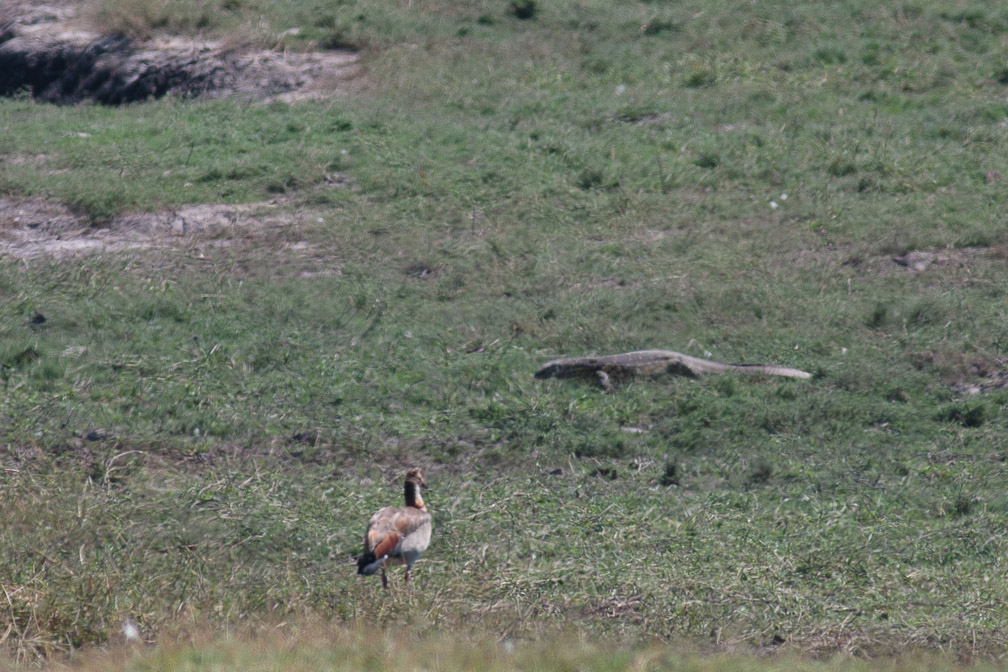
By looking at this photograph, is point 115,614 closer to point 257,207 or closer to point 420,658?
point 420,658

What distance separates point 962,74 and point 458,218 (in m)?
6.08

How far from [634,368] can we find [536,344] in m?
0.83

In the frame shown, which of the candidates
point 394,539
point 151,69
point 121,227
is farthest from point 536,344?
point 151,69

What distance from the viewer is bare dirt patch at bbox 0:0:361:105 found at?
1349 centimetres

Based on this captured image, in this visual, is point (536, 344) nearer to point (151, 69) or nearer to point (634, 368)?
point (634, 368)

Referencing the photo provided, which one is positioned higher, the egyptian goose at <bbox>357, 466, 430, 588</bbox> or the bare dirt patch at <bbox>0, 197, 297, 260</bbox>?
the egyptian goose at <bbox>357, 466, 430, 588</bbox>

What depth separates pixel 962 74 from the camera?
13.0 metres

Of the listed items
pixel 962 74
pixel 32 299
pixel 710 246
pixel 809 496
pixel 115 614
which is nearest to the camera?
pixel 115 614

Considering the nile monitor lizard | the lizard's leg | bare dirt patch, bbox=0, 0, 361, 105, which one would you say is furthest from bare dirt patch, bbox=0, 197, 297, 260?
the lizard's leg

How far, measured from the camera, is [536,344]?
8500mm

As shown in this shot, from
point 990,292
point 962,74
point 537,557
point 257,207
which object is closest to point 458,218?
point 257,207

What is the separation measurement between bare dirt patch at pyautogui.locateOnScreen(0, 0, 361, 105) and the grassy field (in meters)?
0.40

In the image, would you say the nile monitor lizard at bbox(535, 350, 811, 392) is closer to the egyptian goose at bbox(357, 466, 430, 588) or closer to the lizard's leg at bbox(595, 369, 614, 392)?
the lizard's leg at bbox(595, 369, 614, 392)

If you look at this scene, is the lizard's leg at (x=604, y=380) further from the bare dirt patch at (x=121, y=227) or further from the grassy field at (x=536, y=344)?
the bare dirt patch at (x=121, y=227)
